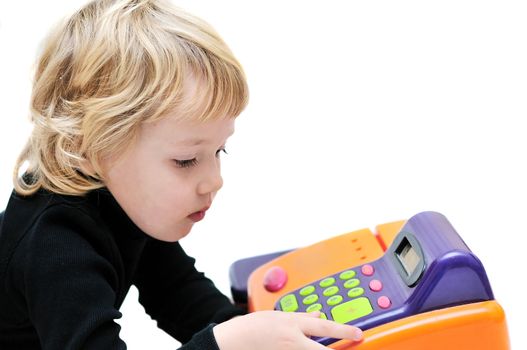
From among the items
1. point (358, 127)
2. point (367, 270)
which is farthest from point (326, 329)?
point (358, 127)

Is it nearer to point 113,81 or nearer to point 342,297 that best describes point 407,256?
point 342,297

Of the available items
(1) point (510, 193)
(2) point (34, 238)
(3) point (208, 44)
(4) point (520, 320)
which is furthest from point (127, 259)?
(1) point (510, 193)

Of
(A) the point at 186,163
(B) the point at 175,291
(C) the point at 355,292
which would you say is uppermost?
(A) the point at 186,163

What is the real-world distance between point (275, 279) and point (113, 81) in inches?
13.8

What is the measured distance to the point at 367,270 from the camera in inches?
36.3

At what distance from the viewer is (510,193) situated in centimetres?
136

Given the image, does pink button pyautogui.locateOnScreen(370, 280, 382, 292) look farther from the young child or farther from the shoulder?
the shoulder

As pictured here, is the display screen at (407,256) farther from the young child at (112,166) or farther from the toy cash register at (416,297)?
the young child at (112,166)

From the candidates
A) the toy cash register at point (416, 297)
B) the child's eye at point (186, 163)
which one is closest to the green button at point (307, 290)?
the toy cash register at point (416, 297)

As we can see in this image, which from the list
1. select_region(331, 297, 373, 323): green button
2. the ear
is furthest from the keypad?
the ear

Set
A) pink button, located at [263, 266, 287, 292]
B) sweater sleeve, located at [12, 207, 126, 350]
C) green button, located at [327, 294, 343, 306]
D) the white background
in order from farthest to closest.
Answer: the white background < pink button, located at [263, 266, 287, 292] < green button, located at [327, 294, 343, 306] < sweater sleeve, located at [12, 207, 126, 350]

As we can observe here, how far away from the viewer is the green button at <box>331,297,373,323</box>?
849 millimetres

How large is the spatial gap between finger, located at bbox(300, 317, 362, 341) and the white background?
472mm

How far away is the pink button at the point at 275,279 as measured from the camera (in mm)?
1011
